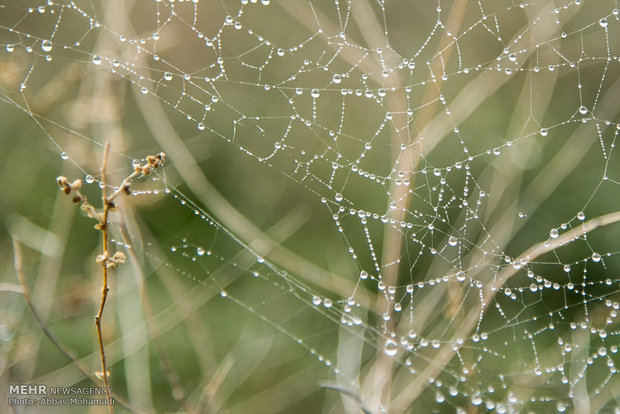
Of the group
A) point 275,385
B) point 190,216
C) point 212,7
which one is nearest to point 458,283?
point 275,385

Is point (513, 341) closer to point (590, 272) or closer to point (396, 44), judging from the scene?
point (590, 272)

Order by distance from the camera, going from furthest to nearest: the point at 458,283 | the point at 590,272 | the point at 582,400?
the point at 590,272 < the point at 458,283 < the point at 582,400

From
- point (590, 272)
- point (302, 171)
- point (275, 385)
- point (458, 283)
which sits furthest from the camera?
point (302, 171)

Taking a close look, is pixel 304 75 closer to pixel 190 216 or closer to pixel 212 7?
pixel 212 7

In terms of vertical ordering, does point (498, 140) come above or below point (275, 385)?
above

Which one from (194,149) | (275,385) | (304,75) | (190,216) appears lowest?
(275,385)

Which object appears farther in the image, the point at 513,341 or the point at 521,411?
the point at 513,341
